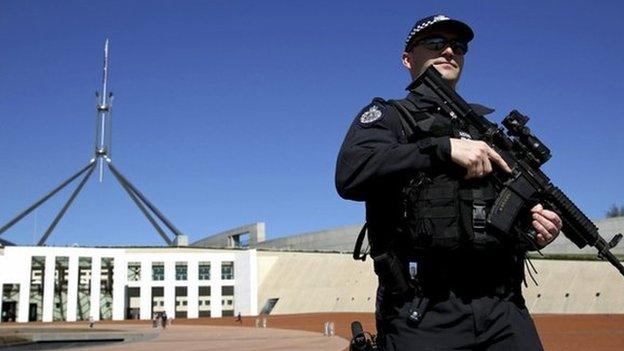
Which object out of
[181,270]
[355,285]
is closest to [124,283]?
[181,270]

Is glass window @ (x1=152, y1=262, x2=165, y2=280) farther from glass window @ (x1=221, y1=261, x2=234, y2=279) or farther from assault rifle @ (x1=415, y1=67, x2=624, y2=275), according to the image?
assault rifle @ (x1=415, y1=67, x2=624, y2=275)

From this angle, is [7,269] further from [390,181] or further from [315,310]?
[390,181]

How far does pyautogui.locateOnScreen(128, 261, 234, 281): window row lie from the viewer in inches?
2189

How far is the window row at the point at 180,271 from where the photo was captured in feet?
182

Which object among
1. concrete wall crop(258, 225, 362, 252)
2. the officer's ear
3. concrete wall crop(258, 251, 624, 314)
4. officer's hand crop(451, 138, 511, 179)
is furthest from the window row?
officer's hand crop(451, 138, 511, 179)

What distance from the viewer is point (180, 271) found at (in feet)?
183

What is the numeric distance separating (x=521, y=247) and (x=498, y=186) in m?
0.27

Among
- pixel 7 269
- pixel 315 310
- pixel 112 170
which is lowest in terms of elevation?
pixel 315 310

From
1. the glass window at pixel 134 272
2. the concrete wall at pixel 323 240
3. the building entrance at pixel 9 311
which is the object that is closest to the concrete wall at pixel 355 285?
the concrete wall at pixel 323 240

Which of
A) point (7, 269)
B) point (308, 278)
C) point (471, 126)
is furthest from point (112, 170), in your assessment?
point (471, 126)

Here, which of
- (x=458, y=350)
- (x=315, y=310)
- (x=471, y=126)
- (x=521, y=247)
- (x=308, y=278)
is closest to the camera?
(x=458, y=350)

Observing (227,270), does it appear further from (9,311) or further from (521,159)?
(521,159)

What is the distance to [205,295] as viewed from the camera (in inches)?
2217

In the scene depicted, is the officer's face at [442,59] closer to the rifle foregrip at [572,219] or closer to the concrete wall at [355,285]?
the rifle foregrip at [572,219]
